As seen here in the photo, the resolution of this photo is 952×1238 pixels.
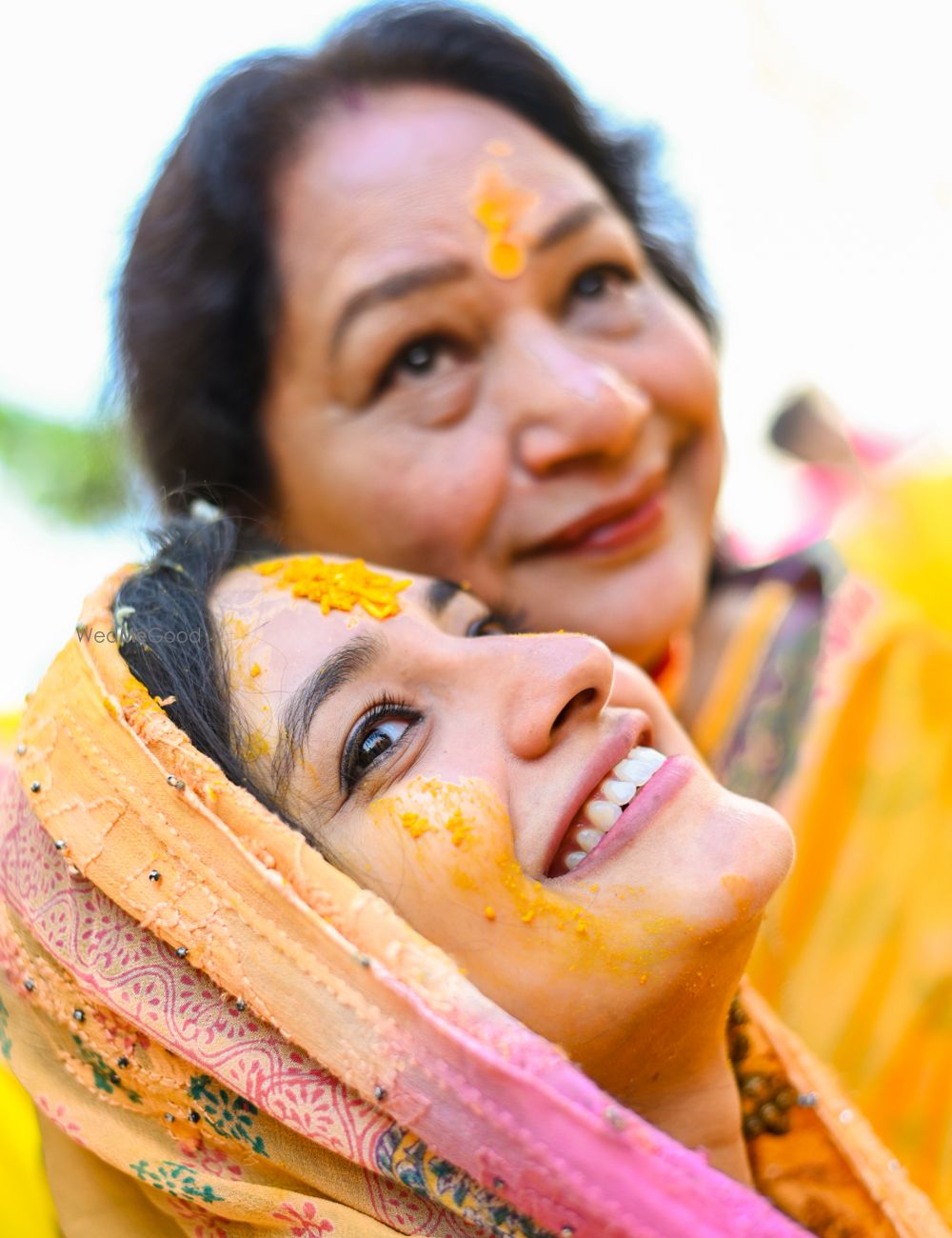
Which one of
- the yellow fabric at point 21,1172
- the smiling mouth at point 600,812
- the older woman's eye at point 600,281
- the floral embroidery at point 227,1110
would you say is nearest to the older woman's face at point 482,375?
the older woman's eye at point 600,281

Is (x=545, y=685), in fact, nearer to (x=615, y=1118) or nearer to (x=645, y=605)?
(x=615, y=1118)

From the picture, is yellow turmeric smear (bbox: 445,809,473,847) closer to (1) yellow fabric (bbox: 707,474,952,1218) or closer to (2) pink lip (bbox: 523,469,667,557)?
(2) pink lip (bbox: 523,469,667,557)

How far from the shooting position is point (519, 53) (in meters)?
2.44

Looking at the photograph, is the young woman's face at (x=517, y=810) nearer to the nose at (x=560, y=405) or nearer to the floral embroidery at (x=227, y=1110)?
the floral embroidery at (x=227, y=1110)

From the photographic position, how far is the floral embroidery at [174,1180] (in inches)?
49.3

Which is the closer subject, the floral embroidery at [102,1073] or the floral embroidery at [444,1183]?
the floral embroidery at [444,1183]

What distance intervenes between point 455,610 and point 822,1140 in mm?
923

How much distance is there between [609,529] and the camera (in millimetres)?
2109

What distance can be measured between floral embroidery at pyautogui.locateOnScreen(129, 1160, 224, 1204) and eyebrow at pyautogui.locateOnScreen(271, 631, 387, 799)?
1.50ft

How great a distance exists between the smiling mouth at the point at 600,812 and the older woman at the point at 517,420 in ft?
2.01

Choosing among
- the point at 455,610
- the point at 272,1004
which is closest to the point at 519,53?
the point at 455,610

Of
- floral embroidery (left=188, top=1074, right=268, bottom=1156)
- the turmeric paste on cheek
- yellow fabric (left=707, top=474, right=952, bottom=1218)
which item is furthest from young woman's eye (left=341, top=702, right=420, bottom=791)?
yellow fabric (left=707, top=474, right=952, bottom=1218)

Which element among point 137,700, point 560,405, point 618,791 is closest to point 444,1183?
point 618,791

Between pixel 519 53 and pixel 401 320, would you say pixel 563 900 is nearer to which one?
pixel 401 320
